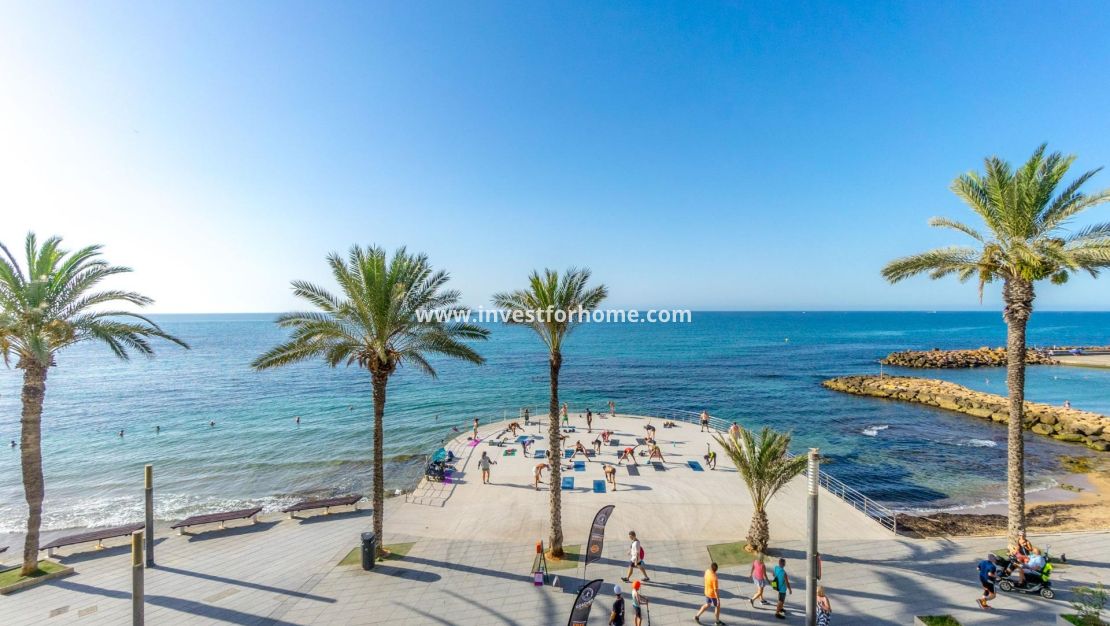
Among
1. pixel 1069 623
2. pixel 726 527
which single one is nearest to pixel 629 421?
pixel 726 527

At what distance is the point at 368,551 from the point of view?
13477 millimetres

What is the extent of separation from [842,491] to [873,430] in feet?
74.0

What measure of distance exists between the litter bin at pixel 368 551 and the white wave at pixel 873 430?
4038cm

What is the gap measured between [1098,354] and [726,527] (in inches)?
5320

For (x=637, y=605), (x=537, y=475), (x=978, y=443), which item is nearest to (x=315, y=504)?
(x=537, y=475)

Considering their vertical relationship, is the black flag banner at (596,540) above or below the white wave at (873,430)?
above

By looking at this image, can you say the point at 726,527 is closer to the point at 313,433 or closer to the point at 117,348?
the point at 117,348

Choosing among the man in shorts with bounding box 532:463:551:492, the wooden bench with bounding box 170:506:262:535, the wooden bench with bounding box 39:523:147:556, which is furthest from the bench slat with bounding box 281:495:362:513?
the man in shorts with bounding box 532:463:551:492

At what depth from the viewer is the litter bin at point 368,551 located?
1345cm

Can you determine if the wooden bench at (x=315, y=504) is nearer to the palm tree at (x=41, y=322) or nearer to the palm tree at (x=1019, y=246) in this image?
the palm tree at (x=41, y=322)

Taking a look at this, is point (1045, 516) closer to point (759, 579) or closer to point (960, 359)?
point (759, 579)

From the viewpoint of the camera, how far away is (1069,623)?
9.40 m

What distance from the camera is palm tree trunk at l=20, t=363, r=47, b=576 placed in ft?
42.5

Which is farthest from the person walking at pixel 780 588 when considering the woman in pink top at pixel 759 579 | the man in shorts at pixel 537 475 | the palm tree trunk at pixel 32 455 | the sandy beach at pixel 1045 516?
the palm tree trunk at pixel 32 455
